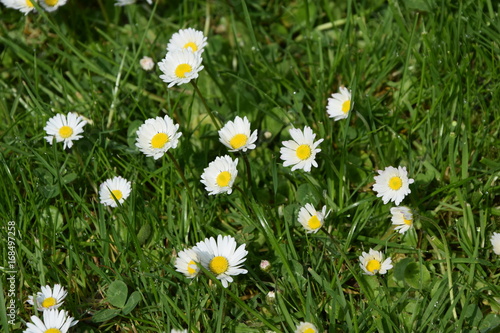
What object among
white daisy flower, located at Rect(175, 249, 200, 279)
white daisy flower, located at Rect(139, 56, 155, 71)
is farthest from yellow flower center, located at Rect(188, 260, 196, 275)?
white daisy flower, located at Rect(139, 56, 155, 71)

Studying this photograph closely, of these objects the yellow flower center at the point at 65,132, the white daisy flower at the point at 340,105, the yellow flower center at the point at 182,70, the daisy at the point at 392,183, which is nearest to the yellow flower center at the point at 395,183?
the daisy at the point at 392,183

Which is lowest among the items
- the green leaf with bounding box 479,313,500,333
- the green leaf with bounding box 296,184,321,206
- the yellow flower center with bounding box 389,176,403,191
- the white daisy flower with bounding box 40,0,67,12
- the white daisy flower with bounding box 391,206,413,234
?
the green leaf with bounding box 479,313,500,333

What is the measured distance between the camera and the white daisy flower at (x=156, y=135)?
7.52 feet

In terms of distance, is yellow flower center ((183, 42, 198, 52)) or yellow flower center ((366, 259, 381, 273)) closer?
yellow flower center ((366, 259, 381, 273))

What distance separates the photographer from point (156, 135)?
2.34m

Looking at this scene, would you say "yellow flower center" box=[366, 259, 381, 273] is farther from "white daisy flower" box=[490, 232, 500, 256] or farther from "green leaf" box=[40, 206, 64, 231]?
"green leaf" box=[40, 206, 64, 231]

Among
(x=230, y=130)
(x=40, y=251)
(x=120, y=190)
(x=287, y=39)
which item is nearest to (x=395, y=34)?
(x=287, y=39)

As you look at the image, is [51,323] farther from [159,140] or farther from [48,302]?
[159,140]

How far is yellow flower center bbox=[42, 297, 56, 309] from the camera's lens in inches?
83.5

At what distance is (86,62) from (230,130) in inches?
40.4

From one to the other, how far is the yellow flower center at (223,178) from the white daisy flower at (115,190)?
44 cm

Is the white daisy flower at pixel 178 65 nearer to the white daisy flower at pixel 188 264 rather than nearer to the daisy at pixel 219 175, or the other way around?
the daisy at pixel 219 175

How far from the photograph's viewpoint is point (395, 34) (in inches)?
114

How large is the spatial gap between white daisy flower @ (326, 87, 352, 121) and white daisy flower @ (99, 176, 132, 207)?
94 centimetres
